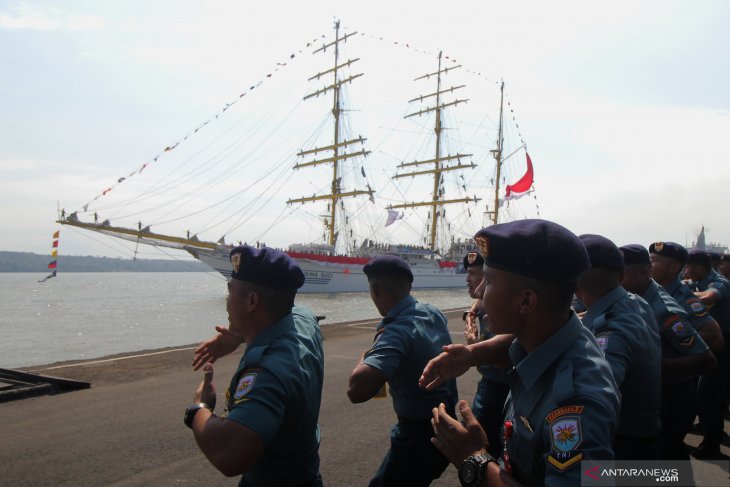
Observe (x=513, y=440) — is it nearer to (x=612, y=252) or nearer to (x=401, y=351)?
(x=401, y=351)

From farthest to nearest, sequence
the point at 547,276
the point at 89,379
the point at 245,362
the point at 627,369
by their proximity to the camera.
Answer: the point at 89,379 < the point at 627,369 < the point at 245,362 < the point at 547,276

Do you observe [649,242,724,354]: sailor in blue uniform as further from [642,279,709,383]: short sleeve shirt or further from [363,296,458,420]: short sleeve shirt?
[363,296,458,420]: short sleeve shirt

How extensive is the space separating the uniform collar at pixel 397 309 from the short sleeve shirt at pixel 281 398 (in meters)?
0.75

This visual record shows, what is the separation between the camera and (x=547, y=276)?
1.59m

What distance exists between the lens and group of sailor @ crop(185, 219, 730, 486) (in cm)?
154

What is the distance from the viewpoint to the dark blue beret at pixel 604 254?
8.62 feet

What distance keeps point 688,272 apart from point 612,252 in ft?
13.0

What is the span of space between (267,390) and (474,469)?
30.2 inches

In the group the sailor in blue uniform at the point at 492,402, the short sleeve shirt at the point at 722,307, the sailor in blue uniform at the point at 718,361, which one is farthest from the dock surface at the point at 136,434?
the short sleeve shirt at the point at 722,307

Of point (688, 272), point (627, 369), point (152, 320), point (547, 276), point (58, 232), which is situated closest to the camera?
point (547, 276)

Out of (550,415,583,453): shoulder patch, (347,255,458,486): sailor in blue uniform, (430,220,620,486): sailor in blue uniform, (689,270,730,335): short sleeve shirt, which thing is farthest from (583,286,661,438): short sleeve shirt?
(689,270,730,335): short sleeve shirt

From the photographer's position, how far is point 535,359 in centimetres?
163

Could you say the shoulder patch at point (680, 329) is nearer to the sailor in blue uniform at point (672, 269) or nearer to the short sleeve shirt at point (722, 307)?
the sailor in blue uniform at point (672, 269)

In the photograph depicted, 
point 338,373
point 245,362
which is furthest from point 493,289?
point 338,373
